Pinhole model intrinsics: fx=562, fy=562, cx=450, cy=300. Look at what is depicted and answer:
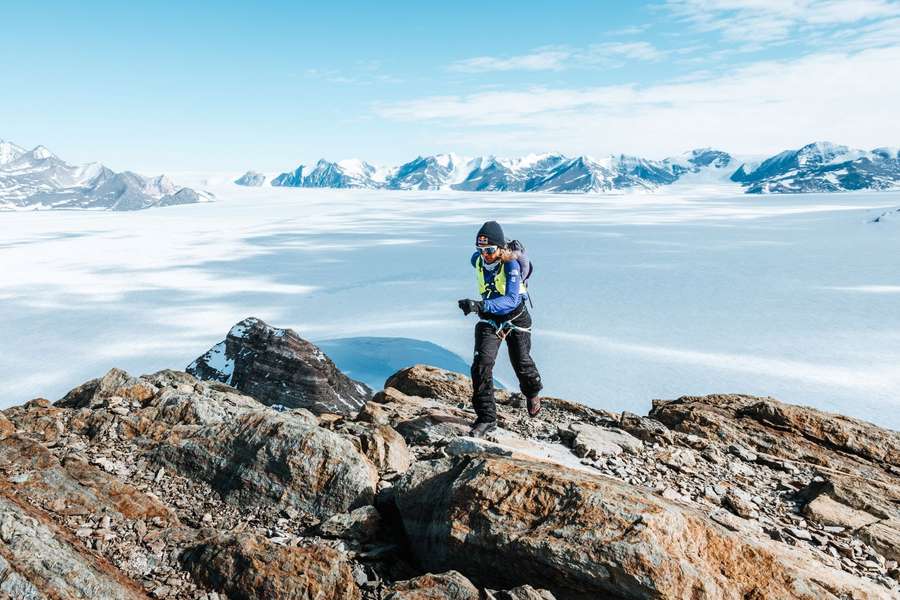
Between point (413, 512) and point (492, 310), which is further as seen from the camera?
point (492, 310)

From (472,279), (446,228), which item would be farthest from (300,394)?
(446,228)

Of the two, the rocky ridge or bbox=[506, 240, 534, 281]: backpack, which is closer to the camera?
the rocky ridge

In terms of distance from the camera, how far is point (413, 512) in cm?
404

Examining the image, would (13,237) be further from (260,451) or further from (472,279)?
(260,451)

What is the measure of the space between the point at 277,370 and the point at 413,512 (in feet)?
30.1

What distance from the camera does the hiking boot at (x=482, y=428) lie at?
629 cm

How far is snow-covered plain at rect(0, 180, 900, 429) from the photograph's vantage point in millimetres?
21719

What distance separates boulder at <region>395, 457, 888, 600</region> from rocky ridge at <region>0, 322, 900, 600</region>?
0.01 meters

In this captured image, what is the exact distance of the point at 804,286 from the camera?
3688 cm

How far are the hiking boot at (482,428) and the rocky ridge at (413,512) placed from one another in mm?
159

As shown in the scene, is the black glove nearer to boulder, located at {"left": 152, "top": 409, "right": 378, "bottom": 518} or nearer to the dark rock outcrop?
the dark rock outcrop

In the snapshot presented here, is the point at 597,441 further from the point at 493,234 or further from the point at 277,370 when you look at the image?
the point at 277,370

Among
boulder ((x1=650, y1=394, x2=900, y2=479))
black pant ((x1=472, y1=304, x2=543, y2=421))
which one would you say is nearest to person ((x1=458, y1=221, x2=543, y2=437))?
black pant ((x1=472, y1=304, x2=543, y2=421))

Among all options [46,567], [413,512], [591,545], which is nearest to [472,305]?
[413,512]
